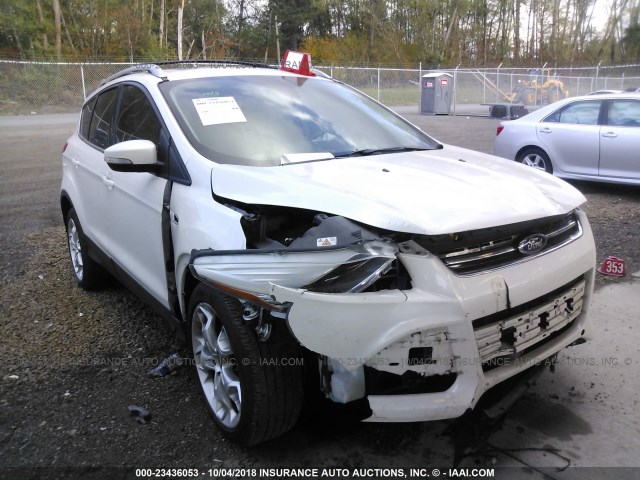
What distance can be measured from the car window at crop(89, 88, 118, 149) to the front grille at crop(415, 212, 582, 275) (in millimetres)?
2716

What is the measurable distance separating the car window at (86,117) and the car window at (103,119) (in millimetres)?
114

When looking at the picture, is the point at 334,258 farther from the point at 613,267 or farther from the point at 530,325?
the point at 613,267

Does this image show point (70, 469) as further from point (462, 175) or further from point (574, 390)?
point (574, 390)

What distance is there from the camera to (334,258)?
2178 mm

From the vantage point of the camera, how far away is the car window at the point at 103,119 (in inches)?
161

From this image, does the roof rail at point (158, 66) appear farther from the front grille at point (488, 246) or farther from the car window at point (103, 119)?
the front grille at point (488, 246)

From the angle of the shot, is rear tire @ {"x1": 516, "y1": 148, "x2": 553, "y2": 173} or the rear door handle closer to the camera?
the rear door handle

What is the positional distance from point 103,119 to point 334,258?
2.87 metres

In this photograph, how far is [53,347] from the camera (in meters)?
3.83

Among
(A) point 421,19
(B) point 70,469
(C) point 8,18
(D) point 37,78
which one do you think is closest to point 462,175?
(B) point 70,469

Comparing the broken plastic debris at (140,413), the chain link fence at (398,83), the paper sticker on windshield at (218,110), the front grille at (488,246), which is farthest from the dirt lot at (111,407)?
the chain link fence at (398,83)

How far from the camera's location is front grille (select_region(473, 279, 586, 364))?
2.29 m

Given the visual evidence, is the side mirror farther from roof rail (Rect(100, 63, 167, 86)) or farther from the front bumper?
the front bumper

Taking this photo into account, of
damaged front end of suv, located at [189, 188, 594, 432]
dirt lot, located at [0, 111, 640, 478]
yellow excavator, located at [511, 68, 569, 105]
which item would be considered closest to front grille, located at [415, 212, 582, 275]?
damaged front end of suv, located at [189, 188, 594, 432]
